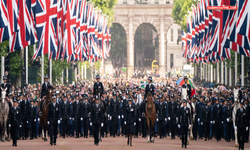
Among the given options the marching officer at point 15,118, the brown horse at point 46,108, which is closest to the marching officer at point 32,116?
the marching officer at point 15,118

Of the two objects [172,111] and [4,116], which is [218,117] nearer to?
[172,111]

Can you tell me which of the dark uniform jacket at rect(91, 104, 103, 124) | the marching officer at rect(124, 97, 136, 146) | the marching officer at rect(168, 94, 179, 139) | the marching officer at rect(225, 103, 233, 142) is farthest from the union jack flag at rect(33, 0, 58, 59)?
the marching officer at rect(225, 103, 233, 142)

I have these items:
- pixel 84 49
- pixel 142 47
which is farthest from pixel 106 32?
pixel 142 47

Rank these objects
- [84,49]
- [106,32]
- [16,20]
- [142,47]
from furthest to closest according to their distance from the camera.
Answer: [142,47] < [106,32] < [84,49] < [16,20]

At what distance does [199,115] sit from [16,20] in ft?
34.8

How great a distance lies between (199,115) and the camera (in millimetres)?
28312

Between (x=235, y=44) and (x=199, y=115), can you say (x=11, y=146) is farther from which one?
(x=235, y=44)

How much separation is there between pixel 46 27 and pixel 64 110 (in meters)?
5.16

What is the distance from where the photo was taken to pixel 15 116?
2397 cm

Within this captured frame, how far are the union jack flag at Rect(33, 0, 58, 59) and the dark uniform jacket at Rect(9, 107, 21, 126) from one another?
5.57 m

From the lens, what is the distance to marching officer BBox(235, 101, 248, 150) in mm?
22281

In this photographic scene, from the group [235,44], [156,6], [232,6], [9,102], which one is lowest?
[9,102]

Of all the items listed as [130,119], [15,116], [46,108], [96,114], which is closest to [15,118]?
[15,116]

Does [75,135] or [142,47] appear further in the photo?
[142,47]
